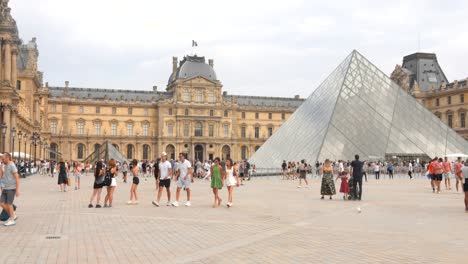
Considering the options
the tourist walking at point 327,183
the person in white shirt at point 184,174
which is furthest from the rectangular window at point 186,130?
the person in white shirt at point 184,174

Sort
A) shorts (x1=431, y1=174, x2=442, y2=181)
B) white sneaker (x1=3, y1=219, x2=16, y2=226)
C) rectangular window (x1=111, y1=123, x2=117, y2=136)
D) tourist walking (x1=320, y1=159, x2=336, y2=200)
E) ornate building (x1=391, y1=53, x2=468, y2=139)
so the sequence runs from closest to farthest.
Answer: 1. white sneaker (x1=3, y1=219, x2=16, y2=226)
2. tourist walking (x1=320, y1=159, x2=336, y2=200)
3. shorts (x1=431, y1=174, x2=442, y2=181)
4. ornate building (x1=391, y1=53, x2=468, y2=139)
5. rectangular window (x1=111, y1=123, x2=117, y2=136)

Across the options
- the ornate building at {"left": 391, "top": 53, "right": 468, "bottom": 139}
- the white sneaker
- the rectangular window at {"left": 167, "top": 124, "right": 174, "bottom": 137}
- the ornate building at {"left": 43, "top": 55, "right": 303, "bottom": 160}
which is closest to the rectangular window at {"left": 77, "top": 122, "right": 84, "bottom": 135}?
the ornate building at {"left": 43, "top": 55, "right": 303, "bottom": 160}

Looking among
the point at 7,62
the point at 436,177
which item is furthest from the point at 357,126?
the point at 7,62

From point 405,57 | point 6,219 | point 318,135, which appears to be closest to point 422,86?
point 405,57

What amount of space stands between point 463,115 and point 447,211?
54372mm

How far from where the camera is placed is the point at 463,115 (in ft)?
201

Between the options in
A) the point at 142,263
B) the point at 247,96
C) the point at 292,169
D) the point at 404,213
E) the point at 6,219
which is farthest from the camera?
the point at 247,96

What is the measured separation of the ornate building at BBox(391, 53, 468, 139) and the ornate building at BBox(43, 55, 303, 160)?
79.7 ft

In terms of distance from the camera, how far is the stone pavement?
626 cm

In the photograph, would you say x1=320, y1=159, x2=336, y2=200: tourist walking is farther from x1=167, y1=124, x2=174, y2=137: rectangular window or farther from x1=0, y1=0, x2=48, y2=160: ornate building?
x1=167, y1=124, x2=174, y2=137: rectangular window

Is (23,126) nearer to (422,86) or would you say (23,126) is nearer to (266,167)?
(266,167)

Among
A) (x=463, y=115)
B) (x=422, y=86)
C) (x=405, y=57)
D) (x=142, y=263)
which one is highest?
(x=405, y=57)

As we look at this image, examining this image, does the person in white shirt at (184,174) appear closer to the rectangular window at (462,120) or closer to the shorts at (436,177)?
the shorts at (436,177)

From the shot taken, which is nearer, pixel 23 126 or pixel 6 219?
pixel 6 219
